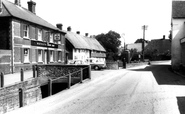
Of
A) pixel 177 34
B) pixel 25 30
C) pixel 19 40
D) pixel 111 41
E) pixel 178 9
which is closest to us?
pixel 19 40

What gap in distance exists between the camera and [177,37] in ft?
97.0

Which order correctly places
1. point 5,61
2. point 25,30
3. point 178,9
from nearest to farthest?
point 5,61 → point 25,30 → point 178,9

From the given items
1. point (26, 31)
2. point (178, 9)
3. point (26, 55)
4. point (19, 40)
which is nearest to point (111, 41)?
point (178, 9)

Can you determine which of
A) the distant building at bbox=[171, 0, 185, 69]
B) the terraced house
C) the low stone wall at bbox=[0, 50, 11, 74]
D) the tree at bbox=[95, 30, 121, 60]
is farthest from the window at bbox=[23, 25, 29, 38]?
the tree at bbox=[95, 30, 121, 60]

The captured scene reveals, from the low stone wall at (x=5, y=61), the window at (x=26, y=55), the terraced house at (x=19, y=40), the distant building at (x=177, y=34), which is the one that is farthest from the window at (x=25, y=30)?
the distant building at (x=177, y=34)

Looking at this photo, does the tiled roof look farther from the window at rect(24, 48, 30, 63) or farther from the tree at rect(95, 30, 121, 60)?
the tree at rect(95, 30, 121, 60)

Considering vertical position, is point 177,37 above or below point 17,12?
below

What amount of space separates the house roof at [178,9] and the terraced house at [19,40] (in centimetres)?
1811

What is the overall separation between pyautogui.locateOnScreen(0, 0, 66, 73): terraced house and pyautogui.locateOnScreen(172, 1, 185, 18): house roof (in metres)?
18.1

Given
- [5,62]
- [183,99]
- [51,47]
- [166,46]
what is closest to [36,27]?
[51,47]

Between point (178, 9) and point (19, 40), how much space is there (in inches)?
925

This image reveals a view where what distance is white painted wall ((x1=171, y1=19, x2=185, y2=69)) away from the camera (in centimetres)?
2930

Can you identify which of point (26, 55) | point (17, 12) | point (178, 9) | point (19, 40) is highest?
point (178, 9)

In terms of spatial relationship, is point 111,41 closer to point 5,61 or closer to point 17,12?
point 17,12
